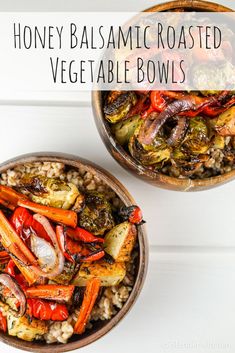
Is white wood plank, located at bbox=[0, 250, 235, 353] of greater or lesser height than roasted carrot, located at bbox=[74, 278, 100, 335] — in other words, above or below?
below

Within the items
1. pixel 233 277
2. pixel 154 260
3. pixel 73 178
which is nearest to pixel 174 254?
pixel 154 260

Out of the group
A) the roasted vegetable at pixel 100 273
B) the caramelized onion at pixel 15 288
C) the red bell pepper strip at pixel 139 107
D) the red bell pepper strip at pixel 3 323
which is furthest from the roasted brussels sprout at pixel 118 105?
the red bell pepper strip at pixel 3 323

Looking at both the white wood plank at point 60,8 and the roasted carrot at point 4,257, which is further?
the white wood plank at point 60,8

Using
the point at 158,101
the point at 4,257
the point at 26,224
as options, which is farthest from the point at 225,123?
the point at 4,257

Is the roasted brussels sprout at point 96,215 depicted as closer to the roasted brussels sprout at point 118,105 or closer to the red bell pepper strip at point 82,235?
the red bell pepper strip at point 82,235

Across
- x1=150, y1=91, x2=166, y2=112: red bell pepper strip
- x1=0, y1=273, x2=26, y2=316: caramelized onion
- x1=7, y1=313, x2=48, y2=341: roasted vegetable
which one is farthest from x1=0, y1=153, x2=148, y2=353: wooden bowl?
x1=150, y1=91, x2=166, y2=112: red bell pepper strip

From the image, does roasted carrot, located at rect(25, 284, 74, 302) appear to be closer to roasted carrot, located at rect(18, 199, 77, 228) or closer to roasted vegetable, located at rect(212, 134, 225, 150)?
roasted carrot, located at rect(18, 199, 77, 228)
